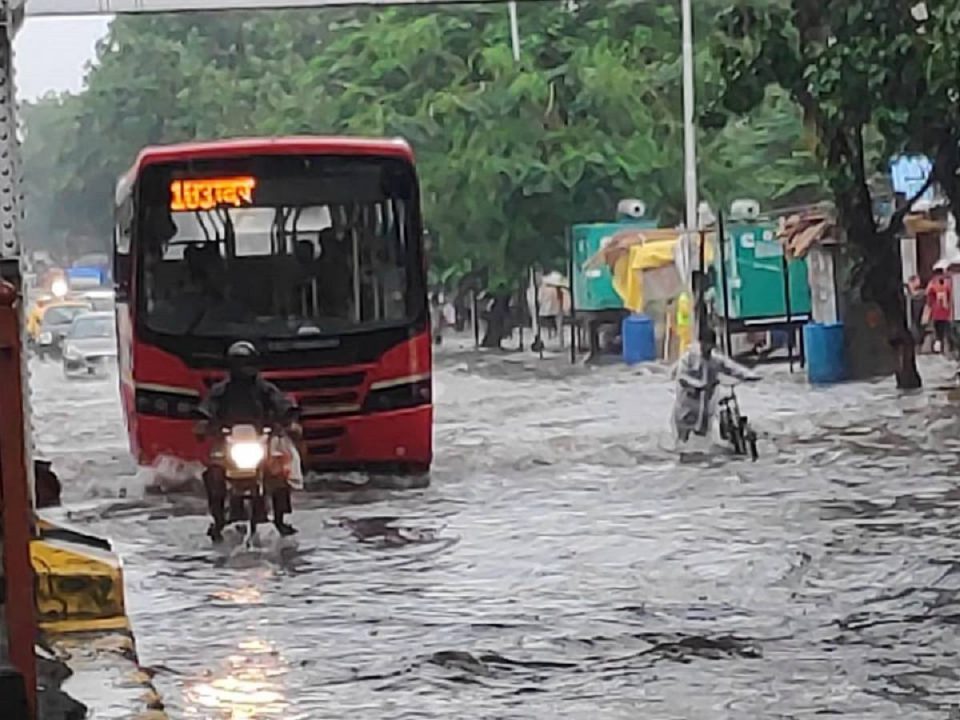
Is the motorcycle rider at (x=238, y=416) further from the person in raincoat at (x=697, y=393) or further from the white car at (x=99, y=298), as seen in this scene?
A: the person in raincoat at (x=697, y=393)

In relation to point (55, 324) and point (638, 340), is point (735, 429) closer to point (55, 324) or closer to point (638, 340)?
point (638, 340)

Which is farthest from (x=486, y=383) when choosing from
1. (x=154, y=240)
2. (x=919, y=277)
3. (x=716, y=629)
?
(x=716, y=629)

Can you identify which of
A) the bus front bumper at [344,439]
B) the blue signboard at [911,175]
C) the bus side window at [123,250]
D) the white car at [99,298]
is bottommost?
the bus front bumper at [344,439]

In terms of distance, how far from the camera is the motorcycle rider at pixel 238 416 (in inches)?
276

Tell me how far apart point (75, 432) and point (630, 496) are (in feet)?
10.4

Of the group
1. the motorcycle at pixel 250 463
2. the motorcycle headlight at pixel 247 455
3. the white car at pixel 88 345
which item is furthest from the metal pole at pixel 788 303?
the motorcycle headlight at pixel 247 455

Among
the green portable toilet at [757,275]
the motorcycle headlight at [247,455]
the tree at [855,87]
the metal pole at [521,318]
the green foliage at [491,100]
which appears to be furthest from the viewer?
the metal pole at [521,318]

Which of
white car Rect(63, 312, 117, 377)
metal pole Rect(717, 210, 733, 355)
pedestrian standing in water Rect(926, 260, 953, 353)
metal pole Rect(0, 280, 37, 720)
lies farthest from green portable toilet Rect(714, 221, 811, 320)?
metal pole Rect(0, 280, 37, 720)

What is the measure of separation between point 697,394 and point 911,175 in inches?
71.3

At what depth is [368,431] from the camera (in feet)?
27.7

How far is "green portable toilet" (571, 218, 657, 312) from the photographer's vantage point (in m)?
11.0

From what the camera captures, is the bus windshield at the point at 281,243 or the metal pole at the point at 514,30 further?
the metal pole at the point at 514,30

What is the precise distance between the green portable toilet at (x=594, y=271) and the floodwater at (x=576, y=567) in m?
0.38

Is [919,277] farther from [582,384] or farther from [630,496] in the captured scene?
[630,496]
